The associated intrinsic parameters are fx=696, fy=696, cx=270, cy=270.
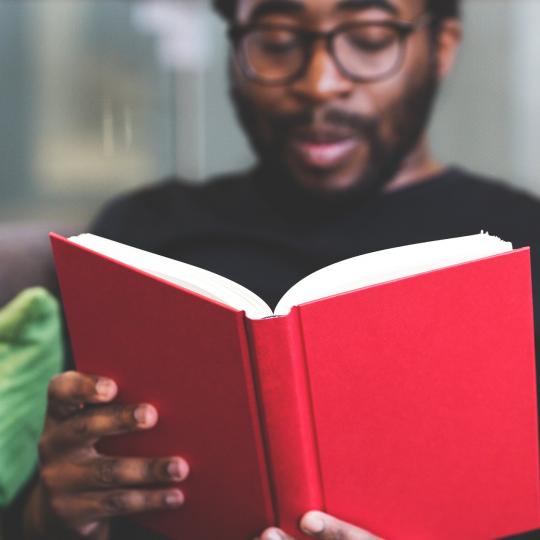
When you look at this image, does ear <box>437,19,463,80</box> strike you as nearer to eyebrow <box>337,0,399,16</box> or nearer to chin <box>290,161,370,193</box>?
eyebrow <box>337,0,399,16</box>

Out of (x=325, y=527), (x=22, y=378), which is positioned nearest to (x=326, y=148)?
(x=22, y=378)

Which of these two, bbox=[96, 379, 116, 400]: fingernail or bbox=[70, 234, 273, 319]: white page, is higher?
bbox=[70, 234, 273, 319]: white page

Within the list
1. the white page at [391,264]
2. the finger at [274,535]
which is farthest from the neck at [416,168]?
the finger at [274,535]

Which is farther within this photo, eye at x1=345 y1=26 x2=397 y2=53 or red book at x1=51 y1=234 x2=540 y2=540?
eye at x1=345 y1=26 x2=397 y2=53

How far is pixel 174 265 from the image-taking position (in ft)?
1.90

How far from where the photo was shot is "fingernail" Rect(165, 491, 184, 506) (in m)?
0.64

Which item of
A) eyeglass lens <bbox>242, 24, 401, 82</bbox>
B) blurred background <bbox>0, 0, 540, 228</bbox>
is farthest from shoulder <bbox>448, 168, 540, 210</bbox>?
blurred background <bbox>0, 0, 540, 228</bbox>

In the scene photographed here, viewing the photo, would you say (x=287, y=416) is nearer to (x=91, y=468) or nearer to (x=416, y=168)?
(x=91, y=468)

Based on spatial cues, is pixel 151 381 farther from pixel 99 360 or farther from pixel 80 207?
pixel 80 207

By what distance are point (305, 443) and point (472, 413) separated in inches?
5.8

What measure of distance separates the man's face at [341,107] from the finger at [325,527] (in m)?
→ 0.64

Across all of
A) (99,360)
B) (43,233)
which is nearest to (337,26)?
(43,233)

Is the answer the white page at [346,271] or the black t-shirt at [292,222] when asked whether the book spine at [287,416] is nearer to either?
the white page at [346,271]

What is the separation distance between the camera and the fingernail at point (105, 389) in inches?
24.7
